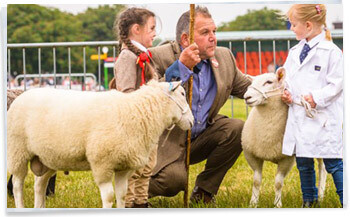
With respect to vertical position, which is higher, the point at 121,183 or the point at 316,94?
the point at 316,94

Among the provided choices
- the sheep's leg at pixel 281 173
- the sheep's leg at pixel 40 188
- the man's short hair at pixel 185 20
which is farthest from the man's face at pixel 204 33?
the sheep's leg at pixel 40 188

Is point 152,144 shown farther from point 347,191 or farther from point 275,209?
point 347,191

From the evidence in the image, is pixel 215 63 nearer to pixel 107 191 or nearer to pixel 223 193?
pixel 223 193

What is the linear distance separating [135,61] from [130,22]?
333 millimetres

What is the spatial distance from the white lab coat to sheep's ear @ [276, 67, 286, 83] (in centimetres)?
11

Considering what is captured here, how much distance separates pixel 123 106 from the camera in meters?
3.65

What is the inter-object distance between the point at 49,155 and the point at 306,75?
6.79ft

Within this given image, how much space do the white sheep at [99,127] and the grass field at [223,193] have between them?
795 mm

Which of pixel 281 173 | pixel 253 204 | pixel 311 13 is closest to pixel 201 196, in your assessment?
pixel 253 204

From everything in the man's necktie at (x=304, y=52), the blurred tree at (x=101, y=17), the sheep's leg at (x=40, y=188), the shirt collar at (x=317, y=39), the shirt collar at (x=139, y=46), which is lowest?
the sheep's leg at (x=40, y=188)

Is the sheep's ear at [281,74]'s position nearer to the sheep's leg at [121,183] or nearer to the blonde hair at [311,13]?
the blonde hair at [311,13]

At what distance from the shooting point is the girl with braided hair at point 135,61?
13.0ft

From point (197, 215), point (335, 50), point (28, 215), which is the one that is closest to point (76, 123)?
point (28, 215)

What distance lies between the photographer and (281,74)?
4242mm
